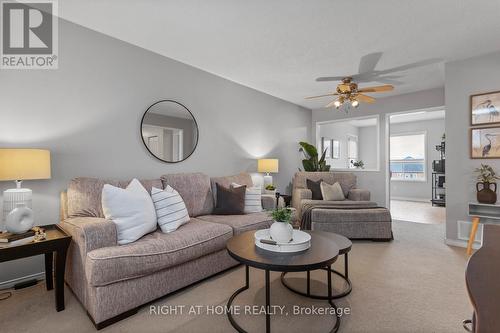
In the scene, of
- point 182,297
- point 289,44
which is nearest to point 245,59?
point 289,44

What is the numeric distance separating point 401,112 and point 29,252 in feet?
19.1

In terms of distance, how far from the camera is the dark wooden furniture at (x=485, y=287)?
0.55 m

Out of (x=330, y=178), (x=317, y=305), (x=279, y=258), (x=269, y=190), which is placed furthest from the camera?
(x=330, y=178)

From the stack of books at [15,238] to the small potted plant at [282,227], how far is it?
1.74 metres

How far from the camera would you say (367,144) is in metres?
8.45

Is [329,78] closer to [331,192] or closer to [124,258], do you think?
[331,192]

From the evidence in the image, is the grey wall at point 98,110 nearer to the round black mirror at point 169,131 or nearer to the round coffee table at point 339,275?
the round black mirror at point 169,131

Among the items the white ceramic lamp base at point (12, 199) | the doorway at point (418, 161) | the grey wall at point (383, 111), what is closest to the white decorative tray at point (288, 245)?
the white ceramic lamp base at point (12, 199)

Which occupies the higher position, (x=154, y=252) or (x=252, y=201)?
(x=252, y=201)

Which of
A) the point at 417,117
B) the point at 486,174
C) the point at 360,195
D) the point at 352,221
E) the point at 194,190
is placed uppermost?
the point at 417,117

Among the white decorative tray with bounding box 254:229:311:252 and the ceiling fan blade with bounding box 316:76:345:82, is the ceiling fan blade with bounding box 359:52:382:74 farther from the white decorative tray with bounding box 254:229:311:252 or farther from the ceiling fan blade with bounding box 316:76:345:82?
the white decorative tray with bounding box 254:229:311:252

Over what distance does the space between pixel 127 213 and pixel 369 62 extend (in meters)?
3.45

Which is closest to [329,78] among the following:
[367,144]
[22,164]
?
[22,164]

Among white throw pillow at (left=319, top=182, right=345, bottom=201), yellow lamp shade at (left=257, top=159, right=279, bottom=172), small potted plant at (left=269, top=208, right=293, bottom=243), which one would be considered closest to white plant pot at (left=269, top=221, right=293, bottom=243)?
small potted plant at (left=269, top=208, right=293, bottom=243)
